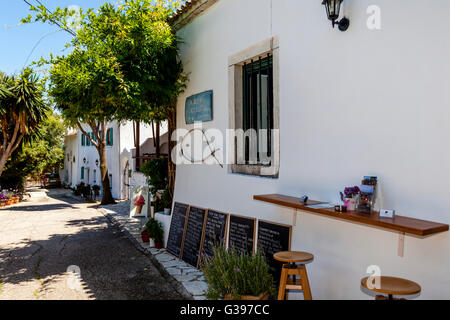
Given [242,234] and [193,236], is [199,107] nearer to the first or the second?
[193,236]

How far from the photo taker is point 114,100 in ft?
19.6

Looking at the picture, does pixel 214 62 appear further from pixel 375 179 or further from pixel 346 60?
pixel 375 179

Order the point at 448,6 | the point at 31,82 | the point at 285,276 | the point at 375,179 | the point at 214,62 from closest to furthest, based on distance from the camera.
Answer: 1. the point at 448,6
2. the point at 375,179
3. the point at 285,276
4. the point at 214,62
5. the point at 31,82

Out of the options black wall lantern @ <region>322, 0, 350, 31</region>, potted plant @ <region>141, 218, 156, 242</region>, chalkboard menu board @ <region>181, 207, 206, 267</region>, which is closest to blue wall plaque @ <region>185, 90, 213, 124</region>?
chalkboard menu board @ <region>181, 207, 206, 267</region>

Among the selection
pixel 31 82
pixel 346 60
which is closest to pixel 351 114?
pixel 346 60

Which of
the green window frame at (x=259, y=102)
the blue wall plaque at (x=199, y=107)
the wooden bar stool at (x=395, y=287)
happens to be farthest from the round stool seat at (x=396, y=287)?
the blue wall plaque at (x=199, y=107)

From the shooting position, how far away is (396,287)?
8.11 ft

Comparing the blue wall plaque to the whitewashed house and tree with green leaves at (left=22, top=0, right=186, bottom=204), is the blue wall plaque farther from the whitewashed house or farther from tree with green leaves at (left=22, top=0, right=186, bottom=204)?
the whitewashed house

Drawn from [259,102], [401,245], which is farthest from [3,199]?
[401,245]

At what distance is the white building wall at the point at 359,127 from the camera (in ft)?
8.91

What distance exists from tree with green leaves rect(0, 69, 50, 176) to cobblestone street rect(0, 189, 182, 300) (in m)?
5.61

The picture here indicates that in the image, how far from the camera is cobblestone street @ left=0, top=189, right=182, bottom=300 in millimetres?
5156

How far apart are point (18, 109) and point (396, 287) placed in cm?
1618
